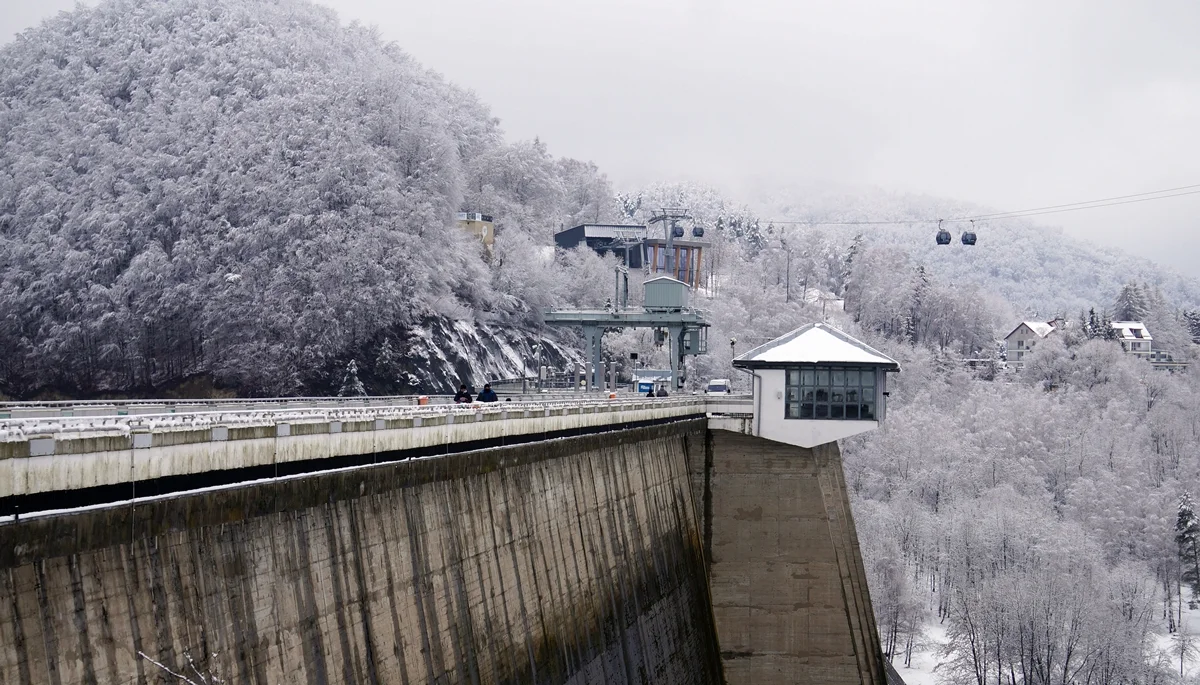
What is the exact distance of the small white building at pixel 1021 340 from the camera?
474ft

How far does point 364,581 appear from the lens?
15492 mm

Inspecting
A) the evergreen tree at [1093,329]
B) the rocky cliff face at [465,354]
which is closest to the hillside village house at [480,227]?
the rocky cliff face at [465,354]

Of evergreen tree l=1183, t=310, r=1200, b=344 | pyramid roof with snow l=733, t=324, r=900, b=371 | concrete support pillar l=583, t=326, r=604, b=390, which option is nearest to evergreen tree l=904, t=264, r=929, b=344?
evergreen tree l=1183, t=310, r=1200, b=344

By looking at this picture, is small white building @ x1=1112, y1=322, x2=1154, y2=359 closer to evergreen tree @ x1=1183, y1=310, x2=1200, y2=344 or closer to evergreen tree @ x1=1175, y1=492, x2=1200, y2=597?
evergreen tree @ x1=1183, y1=310, x2=1200, y2=344

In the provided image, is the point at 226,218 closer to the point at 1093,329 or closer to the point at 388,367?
the point at 388,367

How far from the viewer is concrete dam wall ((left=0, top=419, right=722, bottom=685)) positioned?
10.7 m

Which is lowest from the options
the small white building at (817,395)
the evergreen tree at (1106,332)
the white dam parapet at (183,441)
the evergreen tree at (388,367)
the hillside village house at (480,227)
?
the evergreen tree at (1106,332)

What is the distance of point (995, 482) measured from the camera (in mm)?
88062

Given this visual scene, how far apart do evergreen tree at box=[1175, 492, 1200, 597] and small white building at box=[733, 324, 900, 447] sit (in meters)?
48.4

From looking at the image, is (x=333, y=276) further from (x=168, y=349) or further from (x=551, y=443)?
(x=551, y=443)

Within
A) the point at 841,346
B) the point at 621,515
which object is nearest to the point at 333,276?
the point at 841,346

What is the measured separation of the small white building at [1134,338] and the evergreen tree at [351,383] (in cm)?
11029

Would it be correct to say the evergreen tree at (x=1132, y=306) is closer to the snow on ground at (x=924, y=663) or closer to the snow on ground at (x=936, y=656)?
the snow on ground at (x=936, y=656)

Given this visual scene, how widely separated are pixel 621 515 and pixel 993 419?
7913 cm
